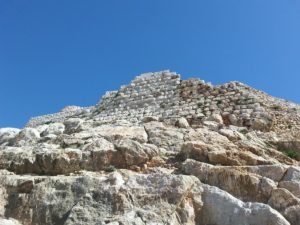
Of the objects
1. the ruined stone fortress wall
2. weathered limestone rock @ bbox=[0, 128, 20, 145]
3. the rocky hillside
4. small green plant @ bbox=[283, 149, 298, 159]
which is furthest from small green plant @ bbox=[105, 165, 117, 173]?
the ruined stone fortress wall

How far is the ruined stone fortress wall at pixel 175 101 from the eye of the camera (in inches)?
557

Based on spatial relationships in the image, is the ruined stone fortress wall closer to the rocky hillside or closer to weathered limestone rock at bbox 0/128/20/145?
the rocky hillside

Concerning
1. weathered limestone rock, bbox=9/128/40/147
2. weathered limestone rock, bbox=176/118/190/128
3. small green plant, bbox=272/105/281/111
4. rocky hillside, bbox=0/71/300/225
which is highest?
small green plant, bbox=272/105/281/111

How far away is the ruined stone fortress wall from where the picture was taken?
14.2 metres

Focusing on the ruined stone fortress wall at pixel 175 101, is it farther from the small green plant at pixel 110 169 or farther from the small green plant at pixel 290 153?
the small green plant at pixel 110 169

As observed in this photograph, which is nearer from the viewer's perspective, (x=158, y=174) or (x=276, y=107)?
(x=158, y=174)

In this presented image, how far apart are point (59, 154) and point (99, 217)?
253 centimetres

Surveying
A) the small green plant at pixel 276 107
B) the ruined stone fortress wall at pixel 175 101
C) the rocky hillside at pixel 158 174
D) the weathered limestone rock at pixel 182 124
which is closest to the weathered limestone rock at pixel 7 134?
the rocky hillside at pixel 158 174

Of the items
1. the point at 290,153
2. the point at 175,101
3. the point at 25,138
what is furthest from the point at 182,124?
the point at 25,138

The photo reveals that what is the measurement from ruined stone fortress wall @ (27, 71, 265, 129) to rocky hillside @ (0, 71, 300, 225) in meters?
0.45

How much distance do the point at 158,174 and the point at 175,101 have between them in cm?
884

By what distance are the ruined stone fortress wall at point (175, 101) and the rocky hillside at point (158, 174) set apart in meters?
0.45

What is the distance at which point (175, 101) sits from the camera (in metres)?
15.8

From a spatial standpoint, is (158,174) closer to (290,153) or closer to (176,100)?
(290,153)
